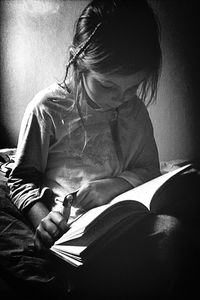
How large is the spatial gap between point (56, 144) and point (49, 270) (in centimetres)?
→ 30

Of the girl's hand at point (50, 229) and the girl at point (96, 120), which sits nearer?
the girl's hand at point (50, 229)

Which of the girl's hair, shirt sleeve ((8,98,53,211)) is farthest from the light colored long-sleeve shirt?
the girl's hair

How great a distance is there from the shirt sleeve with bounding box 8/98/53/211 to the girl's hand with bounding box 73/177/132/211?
0.25 ft

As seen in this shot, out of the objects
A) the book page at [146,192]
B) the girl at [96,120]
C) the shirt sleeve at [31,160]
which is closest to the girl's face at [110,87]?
the girl at [96,120]

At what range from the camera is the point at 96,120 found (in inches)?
33.5

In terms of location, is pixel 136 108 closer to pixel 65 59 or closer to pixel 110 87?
pixel 110 87

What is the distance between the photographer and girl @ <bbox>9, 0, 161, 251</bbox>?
0.78m

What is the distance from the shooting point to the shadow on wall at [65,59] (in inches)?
31.8

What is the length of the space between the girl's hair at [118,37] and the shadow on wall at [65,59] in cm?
3

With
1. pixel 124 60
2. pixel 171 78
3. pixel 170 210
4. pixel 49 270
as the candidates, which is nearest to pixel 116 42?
pixel 124 60

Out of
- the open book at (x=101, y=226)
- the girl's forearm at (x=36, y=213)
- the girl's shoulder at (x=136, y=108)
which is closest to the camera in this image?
the open book at (x=101, y=226)

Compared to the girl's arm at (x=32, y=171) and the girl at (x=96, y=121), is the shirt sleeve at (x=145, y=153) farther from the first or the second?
the girl's arm at (x=32, y=171)

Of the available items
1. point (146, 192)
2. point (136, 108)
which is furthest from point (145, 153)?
point (146, 192)

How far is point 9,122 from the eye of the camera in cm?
93
